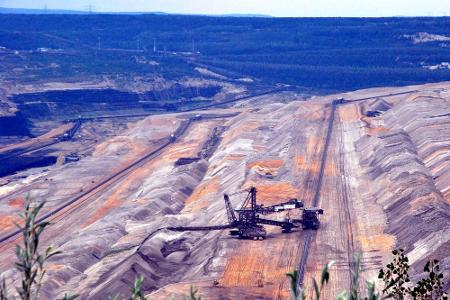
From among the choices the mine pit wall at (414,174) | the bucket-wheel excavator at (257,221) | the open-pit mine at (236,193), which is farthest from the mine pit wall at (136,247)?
the mine pit wall at (414,174)

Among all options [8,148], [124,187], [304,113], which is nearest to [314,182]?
[124,187]

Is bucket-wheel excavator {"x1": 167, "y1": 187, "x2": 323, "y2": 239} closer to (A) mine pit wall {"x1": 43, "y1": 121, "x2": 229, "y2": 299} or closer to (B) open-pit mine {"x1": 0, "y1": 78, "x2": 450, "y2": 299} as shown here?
(B) open-pit mine {"x1": 0, "y1": 78, "x2": 450, "y2": 299}

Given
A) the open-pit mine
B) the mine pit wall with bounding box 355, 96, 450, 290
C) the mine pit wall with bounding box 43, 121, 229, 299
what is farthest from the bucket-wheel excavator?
the mine pit wall with bounding box 355, 96, 450, 290

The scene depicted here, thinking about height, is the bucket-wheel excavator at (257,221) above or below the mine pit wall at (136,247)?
above

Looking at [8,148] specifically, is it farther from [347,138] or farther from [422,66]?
[422,66]

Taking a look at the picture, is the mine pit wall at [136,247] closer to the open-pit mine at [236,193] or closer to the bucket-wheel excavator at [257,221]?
the open-pit mine at [236,193]

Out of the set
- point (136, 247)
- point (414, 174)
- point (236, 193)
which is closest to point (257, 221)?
point (136, 247)
